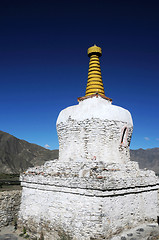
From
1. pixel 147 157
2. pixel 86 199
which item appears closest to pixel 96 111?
pixel 86 199

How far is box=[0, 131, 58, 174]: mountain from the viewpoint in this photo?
77.7 m

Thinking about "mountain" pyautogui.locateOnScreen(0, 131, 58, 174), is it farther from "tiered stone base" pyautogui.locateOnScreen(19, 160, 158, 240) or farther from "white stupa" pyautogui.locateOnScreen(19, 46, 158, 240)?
"white stupa" pyautogui.locateOnScreen(19, 46, 158, 240)

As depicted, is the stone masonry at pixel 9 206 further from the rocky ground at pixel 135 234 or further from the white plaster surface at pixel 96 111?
the white plaster surface at pixel 96 111

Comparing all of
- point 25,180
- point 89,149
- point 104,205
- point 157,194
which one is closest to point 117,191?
point 104,205

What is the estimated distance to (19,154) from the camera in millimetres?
89438

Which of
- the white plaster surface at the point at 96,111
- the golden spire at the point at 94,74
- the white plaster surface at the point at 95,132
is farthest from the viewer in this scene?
the golden spire at the point at 94,74

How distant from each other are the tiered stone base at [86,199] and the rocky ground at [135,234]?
0.84ft

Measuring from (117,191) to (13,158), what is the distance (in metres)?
81.5

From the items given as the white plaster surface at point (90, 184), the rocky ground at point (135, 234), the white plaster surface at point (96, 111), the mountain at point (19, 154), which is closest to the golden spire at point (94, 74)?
the white plaster surface at point (96, 111)

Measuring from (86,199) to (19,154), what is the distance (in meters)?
85.8

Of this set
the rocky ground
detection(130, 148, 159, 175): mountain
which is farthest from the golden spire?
detection(130, 148, 159, 175): mountain

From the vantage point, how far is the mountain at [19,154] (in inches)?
3061

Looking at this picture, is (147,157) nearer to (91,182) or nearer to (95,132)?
(95,132)

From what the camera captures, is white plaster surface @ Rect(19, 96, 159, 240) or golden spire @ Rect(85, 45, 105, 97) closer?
white plaster surface @ Rect(19, 96, 159, 240)
